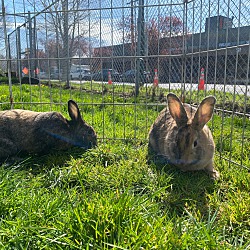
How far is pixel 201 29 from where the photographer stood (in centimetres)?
342

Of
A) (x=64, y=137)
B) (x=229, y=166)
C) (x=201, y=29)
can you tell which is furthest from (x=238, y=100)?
(x=64, y=137)

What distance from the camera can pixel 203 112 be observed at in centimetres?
264

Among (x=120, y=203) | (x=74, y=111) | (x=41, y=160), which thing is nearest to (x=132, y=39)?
(x=74, y=111)

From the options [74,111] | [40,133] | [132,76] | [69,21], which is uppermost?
[69,21]

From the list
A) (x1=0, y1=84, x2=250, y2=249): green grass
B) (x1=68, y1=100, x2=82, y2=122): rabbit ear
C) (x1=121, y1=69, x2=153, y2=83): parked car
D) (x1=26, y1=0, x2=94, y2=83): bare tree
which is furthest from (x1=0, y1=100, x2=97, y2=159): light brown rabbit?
(x1=121, y1=69, x2=153, y2=83): parked car

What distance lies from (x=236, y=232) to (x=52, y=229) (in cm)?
111

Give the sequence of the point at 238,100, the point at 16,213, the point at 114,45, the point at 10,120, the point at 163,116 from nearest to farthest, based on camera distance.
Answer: the point at 16,213
the point at 10,120
the point at 163,116
the point at 114,45
the point at 238,100

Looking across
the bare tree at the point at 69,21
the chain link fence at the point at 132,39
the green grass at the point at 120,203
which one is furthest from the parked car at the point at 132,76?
the green grass at the point at 120,203

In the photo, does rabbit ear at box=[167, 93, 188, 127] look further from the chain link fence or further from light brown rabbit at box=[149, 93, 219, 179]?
the chain link fence

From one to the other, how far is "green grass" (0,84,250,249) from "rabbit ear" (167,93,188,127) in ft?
1.54

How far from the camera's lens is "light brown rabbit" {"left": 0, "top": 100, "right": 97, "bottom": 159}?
3098mm

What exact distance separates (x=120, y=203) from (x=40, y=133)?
5.95ft

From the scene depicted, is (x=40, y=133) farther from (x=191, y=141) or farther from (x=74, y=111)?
(x=191, y=141)

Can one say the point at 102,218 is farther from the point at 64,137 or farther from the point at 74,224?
the point at 64,137
